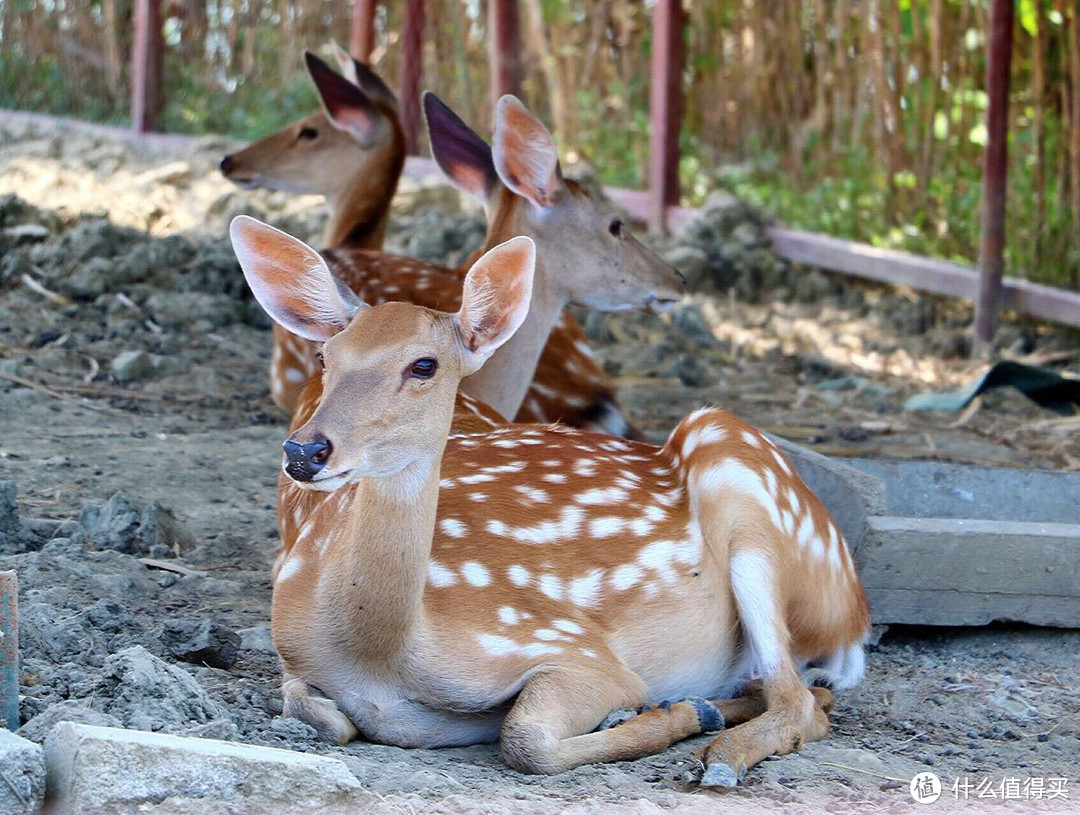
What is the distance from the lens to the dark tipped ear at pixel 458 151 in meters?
5.05

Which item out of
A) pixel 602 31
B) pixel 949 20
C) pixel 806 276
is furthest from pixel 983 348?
pixel 602 31

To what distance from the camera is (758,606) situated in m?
3.34

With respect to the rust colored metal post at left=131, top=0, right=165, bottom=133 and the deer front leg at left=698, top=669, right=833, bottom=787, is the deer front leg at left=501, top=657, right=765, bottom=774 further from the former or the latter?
the rust colored metal post at left=131, top=0, right=165, bottom=133

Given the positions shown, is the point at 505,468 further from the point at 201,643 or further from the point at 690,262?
the point at 690,262

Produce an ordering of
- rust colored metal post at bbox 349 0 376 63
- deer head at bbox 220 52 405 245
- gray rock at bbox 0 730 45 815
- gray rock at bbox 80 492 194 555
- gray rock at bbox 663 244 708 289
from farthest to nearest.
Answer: rust colored metal post at bbox 349 0 376 63
gray rock at bbox 663 244 708 289
deer head at bbox 220 52 405 245
gray rock at bbox 80 492 194 555
gray rock at bbox 0 730 45 815

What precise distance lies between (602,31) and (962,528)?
7.45 meters

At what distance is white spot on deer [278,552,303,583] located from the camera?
310cm

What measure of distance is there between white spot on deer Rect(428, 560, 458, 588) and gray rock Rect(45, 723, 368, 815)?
0.72 metres

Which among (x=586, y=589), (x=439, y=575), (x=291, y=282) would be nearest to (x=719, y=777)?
(x=586, y=589)

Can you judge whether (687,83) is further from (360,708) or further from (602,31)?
(360,708)

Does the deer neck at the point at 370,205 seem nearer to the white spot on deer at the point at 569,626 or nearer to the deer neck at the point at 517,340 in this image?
the deer neck at the point at 517,340

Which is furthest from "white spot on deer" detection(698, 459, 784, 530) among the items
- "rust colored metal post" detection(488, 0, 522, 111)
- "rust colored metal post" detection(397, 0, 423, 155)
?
"rust colored metal post" detection(397, 0, 423, 155)

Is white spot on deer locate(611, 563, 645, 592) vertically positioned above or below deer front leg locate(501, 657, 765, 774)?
above

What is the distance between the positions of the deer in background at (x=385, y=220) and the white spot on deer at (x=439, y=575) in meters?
1.71
